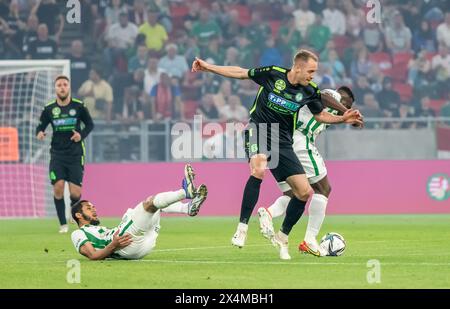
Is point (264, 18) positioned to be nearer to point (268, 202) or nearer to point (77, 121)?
point (268, 202)

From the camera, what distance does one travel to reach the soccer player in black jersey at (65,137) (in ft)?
60.1

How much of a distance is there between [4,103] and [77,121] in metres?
5.37

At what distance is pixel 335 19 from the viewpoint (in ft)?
88.9

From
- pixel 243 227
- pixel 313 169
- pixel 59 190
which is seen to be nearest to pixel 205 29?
pixel 59 190

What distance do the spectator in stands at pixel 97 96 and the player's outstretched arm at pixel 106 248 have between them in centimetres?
1277

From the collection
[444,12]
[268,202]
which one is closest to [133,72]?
[268,202]

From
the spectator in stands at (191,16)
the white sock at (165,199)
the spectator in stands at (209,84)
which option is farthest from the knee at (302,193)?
the spectator in stands at (191,16)

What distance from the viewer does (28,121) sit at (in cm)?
2306

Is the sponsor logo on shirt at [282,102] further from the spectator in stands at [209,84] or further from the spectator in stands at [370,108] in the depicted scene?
the spectator in stands at [209,84]

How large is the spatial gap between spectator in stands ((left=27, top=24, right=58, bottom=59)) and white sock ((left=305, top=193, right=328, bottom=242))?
13.5 metres

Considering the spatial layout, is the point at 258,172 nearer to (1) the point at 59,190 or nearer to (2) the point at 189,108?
(1) the point at 59,190

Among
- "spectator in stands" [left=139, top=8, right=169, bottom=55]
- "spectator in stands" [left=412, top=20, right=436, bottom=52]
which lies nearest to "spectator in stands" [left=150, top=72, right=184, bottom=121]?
"spectator in stands" [left=139, top=8, right=169, bottom=55]

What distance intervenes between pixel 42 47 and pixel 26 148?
3673 millimetres

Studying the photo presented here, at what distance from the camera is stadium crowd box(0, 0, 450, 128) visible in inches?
992
